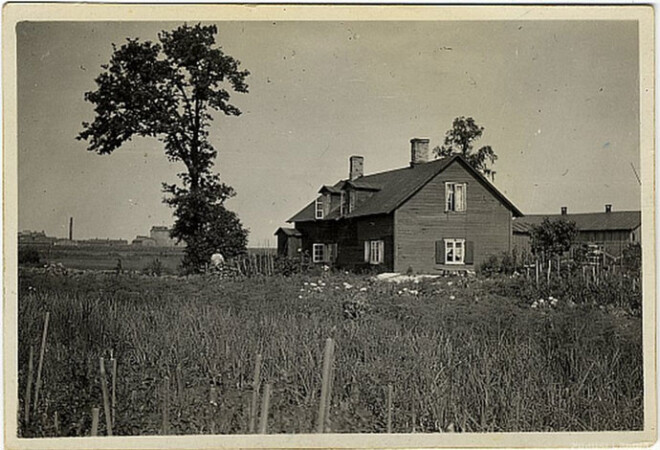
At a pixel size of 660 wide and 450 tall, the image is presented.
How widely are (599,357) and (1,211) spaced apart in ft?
5.94

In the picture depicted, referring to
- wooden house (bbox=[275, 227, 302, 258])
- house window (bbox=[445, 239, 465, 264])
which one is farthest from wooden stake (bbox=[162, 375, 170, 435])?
house window (bbox=[445, 239, 465, 264])

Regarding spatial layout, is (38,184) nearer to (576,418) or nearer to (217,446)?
(217,446)

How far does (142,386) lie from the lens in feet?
6.70

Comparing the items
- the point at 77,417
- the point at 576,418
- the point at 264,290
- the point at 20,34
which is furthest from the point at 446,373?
the point at 20,34

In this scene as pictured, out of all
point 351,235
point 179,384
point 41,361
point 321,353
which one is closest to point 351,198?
point 351,235

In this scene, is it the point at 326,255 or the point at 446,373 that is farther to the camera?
the point at 326,255

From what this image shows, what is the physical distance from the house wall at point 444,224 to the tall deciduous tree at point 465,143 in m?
0.05

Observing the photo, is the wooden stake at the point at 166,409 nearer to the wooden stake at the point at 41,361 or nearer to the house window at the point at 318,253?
the wooden stake at the point at 41,361

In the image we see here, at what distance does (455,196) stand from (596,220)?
1.40 feet

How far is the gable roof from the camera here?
2.16 metres

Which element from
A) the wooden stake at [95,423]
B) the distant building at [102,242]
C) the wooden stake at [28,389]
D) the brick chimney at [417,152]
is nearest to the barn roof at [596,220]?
the brick chimney at [417,152]

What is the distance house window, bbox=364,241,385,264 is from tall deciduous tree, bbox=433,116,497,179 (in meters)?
0.35

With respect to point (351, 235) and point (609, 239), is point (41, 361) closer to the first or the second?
point (351, 235)

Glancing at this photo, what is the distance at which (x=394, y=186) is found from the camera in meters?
2.23
